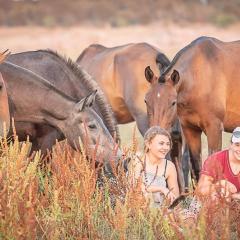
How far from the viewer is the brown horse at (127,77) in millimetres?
9977

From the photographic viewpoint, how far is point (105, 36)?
38.2 metres

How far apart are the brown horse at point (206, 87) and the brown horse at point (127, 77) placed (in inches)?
47.4

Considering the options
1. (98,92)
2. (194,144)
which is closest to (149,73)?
(98,92)

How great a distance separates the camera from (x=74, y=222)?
539 cm

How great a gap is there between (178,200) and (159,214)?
222mm

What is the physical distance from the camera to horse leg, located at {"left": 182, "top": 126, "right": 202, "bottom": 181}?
28.7ft

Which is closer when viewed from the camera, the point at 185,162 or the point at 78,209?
the point at 78,209

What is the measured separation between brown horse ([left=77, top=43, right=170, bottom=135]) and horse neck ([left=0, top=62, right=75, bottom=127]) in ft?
9.34

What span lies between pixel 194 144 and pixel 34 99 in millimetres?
2436

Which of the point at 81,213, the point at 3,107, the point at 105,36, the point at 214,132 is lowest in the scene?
the point at 105,36

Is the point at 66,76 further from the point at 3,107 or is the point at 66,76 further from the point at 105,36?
the point at 105,36

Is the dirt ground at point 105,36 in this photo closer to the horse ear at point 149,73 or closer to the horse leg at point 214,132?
the horse leg at point 214,132

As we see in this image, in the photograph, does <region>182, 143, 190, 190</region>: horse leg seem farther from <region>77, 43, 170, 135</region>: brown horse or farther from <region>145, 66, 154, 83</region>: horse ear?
<region>145, 66, 154, 83</region>: horse ear

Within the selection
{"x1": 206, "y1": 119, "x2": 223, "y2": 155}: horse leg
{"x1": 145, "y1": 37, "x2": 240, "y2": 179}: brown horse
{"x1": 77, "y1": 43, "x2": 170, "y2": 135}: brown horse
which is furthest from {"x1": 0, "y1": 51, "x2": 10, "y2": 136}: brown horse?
{"x1": 77, "y1": 43, "x2": 170, "y2": 135}: brown horse
